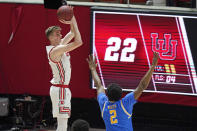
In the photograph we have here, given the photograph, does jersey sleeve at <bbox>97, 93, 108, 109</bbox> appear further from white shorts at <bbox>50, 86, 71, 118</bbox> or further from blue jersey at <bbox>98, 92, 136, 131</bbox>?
white shorts at <bbox>50, 86, 71, 118</bbox>

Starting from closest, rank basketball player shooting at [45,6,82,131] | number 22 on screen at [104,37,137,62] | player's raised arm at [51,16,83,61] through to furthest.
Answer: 1. player's raised arm at [51,16,83,61]
2. basketball player shooting at [45,6,82,131]
3. number 22 on screen at [104,37,137,62]

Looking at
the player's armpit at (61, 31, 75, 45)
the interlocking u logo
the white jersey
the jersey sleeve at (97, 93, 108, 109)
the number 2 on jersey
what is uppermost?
the player's armpit at (61, 31, 75, 45)

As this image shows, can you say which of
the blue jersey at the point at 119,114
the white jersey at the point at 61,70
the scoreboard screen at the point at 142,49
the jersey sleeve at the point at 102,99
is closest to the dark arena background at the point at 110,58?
the scoreboard screen at the point at 142,49

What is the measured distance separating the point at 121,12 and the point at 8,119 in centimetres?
406

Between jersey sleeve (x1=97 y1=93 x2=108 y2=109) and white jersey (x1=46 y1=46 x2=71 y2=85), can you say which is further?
white jersey (x1=46 y1=46 x2=71 y2=85)

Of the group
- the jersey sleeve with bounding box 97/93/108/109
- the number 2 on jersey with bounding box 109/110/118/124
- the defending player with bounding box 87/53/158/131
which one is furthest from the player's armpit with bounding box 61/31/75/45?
the number 2 on jersey with bounding box 109/110/118/124

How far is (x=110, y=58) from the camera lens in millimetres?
10289

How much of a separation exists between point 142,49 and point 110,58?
79 cm

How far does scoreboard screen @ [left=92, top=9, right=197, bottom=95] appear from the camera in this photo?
33.2 ft

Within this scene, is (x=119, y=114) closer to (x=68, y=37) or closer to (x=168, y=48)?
(x=68, y=37)

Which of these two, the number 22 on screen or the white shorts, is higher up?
the number 22 on screen

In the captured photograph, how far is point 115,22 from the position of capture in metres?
10.2

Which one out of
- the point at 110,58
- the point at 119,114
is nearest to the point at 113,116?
the point at 119,114

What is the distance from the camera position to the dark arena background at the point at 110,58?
33.3 feet
